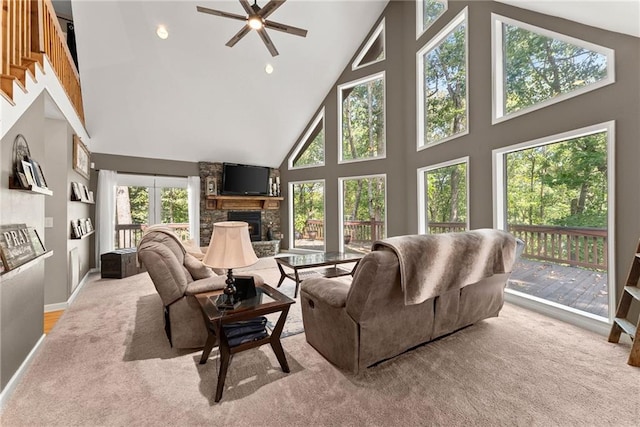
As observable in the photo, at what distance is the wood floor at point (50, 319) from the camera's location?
2.92 meters

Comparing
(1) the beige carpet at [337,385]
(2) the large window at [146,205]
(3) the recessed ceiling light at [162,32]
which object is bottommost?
(1) the beige carpet at [337,385]

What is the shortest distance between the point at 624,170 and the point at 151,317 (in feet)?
16.7

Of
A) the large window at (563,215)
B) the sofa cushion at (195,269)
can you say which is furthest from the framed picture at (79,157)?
the large window at (563,215)

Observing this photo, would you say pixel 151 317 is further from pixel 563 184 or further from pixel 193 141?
pixel 563 184

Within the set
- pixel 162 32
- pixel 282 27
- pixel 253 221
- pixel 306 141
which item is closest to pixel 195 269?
pixel 282 27

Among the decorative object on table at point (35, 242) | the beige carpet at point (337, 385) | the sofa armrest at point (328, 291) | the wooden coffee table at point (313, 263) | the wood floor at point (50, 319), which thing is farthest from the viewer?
the wooden coffee table at point (313, 263)

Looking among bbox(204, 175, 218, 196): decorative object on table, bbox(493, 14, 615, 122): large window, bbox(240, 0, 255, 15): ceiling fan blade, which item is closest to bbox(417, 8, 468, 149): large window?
bbox(493, 14, 615, 122): large window

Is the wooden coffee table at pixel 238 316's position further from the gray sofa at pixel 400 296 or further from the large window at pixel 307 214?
the large window at pixel 307 214

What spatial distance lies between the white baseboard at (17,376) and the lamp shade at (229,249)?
1515 mm

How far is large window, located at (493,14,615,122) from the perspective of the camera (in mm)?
2775

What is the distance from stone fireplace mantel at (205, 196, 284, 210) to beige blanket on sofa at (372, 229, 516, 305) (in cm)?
582

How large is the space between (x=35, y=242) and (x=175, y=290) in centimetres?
123

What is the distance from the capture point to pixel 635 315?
8.00 feet

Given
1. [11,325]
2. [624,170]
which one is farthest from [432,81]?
[11,325]
